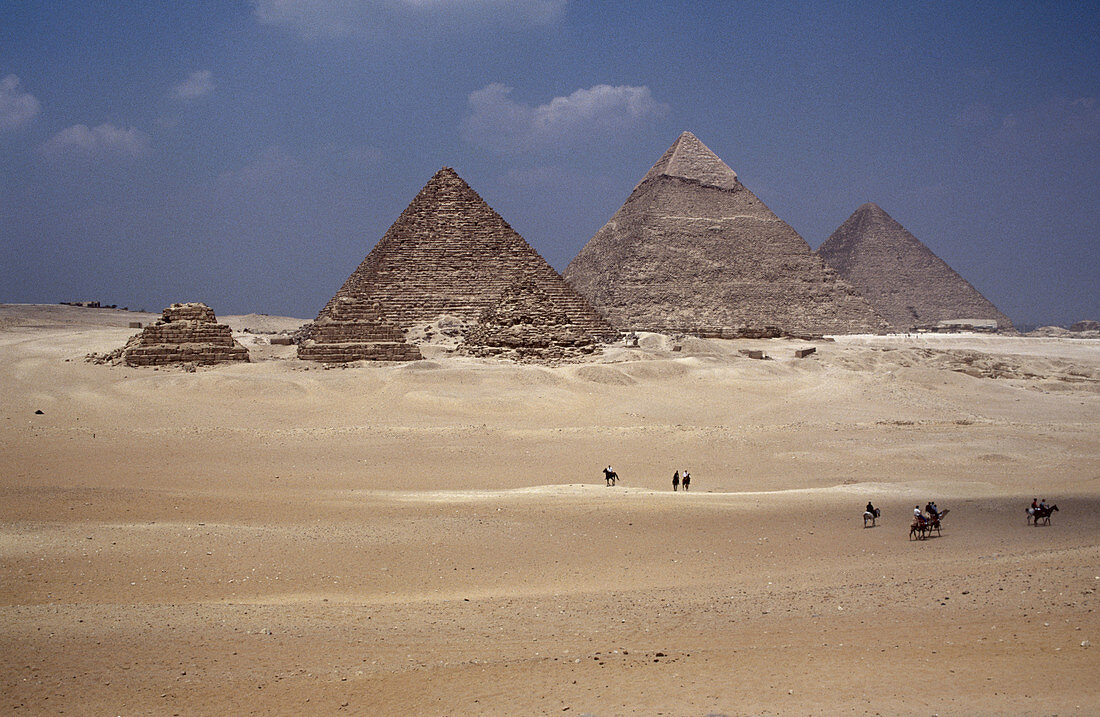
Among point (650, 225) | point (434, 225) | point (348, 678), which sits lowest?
point (348, 678)

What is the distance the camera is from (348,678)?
5031 millimetres

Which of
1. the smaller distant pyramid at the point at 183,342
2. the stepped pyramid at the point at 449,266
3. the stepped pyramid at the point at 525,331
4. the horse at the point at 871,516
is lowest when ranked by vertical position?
the horse at the point at 871,516

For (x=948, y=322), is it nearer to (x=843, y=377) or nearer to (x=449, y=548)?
(x=843, y=377)

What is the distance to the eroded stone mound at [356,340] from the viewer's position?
25.0 meters

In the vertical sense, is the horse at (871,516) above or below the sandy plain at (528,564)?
above

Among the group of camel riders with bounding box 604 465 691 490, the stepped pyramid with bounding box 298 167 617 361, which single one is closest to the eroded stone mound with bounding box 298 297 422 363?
the stepped pyramid with bounding box 298 167 617 361

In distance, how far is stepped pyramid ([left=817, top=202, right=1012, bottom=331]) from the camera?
3558 inches

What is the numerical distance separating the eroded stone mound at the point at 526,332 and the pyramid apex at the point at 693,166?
53.9 meters

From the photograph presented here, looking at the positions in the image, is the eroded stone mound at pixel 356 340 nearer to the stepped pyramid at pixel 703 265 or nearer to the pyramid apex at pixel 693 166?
the stepped pyramid at pixel 703 265

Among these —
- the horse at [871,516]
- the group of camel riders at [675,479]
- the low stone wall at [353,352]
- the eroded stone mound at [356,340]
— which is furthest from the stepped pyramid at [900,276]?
the horse at [871,516]

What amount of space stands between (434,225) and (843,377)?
25.9 metres

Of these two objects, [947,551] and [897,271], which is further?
[897,271]

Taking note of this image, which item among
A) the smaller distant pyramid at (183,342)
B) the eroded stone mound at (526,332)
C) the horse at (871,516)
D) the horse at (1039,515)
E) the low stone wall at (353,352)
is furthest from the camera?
the eroded stone mound at (526,332)

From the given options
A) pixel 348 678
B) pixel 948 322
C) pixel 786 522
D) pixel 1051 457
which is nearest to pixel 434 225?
pixel 1051 457
